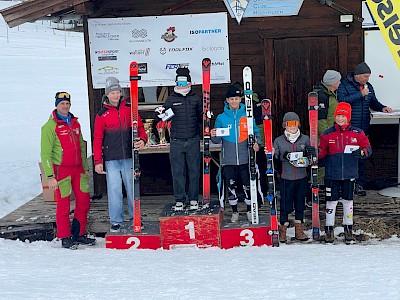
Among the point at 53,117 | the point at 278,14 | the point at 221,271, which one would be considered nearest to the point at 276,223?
the point at 221,271

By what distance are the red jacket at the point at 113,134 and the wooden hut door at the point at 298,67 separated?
2.53m

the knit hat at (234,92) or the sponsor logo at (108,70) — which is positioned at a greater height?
the sponsor logo at (108,70)

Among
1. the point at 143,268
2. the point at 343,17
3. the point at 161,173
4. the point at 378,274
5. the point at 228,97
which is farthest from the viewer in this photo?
the point at 161,173

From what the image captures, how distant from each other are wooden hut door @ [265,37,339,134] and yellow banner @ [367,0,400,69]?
102 inches

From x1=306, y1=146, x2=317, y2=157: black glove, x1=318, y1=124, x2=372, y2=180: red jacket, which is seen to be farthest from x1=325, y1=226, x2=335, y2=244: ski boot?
x1=306, y1=146, x2=317, y2=157: black glove

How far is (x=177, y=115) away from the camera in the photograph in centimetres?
710

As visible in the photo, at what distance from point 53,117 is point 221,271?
2616mm

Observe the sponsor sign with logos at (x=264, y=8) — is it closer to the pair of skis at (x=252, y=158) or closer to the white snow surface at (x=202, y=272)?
the pair of skis at (x=252, y=158)

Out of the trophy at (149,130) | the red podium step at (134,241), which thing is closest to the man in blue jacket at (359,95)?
the trophy at (149,130)

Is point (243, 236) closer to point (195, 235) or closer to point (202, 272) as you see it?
point (195, 235)

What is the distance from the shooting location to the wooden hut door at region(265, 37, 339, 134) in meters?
8.57

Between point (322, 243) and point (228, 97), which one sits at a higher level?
point (228, 97)

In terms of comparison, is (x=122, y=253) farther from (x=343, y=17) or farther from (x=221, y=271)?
(x=343, y=17)

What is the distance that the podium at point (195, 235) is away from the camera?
6664 mm
